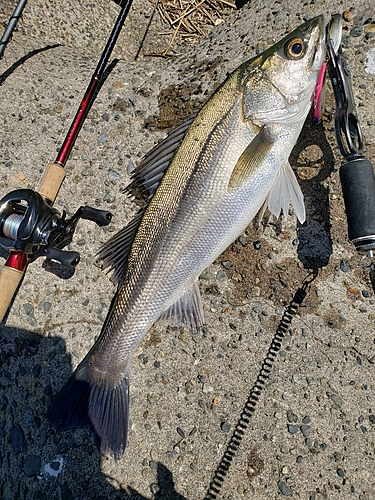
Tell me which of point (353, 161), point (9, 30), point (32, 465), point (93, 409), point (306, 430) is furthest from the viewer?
point (9, 30)

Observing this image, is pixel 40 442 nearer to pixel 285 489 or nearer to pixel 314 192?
pixel 285 489

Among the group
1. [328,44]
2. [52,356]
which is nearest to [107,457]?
[52,356]

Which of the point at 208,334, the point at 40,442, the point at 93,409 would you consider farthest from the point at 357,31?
the point at 40,442

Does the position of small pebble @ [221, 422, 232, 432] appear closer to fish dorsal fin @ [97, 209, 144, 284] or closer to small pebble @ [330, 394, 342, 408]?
small pebble @ [330, 394, 342, 408]

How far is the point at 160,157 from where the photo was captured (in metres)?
2.15

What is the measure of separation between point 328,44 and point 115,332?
1827 mm

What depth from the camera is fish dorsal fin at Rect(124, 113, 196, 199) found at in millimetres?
2125

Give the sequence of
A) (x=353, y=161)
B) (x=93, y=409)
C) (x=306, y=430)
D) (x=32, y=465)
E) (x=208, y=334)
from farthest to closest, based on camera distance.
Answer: (x=208, y=334)
(x=32, y=465)
(x=306, y=430)
(x=93, y=409)
(x=353, y=161)

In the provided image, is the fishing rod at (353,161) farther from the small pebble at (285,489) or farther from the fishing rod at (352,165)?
the small pebble at (285,489)

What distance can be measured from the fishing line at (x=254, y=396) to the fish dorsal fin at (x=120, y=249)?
99 cm

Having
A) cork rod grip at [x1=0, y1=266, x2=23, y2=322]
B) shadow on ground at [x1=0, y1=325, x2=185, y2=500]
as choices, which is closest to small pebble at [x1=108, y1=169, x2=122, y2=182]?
cork rod grip at [x1=0, y1=266, x2=23, y2=322]

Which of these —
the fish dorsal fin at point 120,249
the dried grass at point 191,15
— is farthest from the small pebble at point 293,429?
the dried grass at point 191,15

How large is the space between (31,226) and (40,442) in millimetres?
1287

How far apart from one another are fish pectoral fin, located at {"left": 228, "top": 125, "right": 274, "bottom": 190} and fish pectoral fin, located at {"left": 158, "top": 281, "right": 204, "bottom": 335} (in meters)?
0.60
